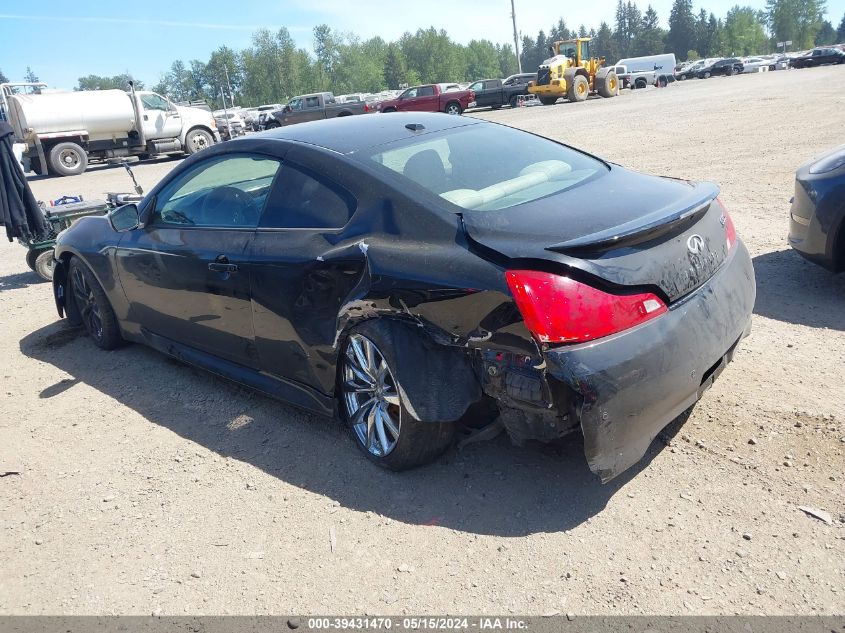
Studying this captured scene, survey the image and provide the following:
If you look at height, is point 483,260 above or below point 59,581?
above

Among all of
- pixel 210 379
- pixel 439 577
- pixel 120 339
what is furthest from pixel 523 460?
pixel 120 339

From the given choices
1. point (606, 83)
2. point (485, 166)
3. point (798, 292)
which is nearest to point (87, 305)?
point (485, 166)

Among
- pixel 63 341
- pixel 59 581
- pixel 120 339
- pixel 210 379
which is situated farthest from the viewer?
pixel 63 341

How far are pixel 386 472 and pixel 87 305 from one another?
340 cm

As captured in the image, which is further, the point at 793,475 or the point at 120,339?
the point at 120,339

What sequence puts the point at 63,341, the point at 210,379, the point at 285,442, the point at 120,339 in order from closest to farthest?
the point at 285,442 < the point at 210,379 < the point at 120,339 < the point at 63,341

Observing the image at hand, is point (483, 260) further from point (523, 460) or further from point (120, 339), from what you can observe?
point (120, 339)

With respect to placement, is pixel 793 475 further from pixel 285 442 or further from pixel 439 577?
pixel 285 442

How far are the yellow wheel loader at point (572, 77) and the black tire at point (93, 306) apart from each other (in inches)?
1272

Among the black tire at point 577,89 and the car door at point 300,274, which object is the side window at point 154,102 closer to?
the black tire at point 577,89

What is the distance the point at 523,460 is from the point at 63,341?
4363 mm

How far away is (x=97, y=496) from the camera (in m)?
3.56

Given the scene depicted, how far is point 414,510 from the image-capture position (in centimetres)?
317

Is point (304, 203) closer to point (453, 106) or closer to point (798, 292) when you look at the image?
point (798, 292)
